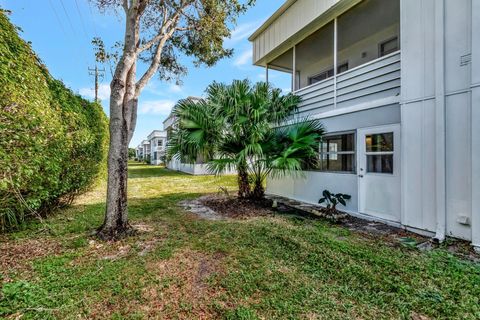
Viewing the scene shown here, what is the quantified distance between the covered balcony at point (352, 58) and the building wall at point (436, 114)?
57 centimetres

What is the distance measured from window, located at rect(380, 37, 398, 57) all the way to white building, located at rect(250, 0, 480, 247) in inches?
1.1

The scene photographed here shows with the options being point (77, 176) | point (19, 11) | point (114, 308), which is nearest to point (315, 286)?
point (114, 308)

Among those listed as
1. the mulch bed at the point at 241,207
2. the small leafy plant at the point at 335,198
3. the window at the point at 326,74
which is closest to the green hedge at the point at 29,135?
the mulch bed at the point at 241,207

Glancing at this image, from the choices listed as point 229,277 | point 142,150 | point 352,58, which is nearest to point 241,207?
point 229,277

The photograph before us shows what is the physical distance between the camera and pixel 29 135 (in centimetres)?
304

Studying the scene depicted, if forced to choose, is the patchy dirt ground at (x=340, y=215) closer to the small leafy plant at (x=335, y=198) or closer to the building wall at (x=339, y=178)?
the small leafy plant at (x=335, y=198)

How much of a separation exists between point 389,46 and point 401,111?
385 centimetres

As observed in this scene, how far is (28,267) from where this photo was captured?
116 inches

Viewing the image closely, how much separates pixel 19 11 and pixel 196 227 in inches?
203

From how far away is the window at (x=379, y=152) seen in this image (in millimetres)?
4887

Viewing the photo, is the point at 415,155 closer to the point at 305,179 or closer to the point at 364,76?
the point at 364,76

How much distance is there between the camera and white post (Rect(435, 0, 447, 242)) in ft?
12.5

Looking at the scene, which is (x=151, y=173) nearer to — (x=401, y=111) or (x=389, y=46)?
(x=389, y=46)

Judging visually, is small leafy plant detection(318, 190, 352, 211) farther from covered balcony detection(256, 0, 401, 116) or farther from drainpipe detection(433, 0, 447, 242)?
covered balcony detection(256, 0, 401, 116)
